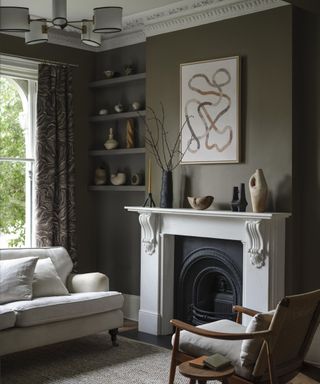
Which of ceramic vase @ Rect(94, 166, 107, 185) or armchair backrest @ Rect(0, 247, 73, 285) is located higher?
ceramic vase @ Rect(94, 166, 107, 185)

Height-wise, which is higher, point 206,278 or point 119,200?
point 119,200

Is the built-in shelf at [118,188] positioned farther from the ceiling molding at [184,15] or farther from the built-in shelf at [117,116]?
the ceiling molding at [184,15]

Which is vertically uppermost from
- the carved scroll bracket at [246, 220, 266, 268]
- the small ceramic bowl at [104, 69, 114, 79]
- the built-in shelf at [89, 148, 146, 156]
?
the small ceramic bowl at [104, 69, 114, 79]

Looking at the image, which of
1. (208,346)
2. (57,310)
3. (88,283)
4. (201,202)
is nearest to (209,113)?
(201,202)

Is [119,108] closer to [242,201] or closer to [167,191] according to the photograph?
[167,191]

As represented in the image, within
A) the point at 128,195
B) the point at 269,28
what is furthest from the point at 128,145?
the point at 269,28

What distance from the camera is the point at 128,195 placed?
6512mm

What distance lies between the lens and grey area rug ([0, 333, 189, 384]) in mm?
4496

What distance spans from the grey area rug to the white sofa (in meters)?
0.18

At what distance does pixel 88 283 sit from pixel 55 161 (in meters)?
1.47

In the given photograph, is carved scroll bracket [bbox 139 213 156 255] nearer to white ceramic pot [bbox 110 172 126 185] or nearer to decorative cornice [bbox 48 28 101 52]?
white ceramic pot [bbox 110 172 126 185]

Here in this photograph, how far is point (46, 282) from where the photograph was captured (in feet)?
17.2

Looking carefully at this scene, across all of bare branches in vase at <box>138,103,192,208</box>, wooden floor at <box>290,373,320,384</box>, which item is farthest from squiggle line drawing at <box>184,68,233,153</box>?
wooden floor at <box>290,373,320,384</box>

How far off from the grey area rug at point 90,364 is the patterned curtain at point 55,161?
1.26 m
